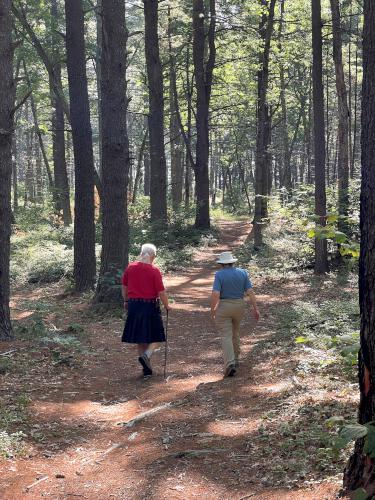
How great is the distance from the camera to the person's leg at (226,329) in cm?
845

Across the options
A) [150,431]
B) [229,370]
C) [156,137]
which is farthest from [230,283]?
[156,137]

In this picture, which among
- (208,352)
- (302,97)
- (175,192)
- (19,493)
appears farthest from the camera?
(302,97)

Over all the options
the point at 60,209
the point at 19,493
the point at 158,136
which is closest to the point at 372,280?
the point at 19,493

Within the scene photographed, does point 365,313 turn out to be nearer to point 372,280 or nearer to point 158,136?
point 372,280

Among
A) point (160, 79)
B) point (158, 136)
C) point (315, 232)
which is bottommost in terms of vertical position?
point (315, 232)

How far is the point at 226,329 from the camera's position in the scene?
28.2 ft

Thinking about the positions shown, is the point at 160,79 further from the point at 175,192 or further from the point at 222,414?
the point at 222,414

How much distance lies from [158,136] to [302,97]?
67.0 feet

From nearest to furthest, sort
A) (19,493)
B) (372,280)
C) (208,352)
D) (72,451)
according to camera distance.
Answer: (372,280) < (19,493) < (72,451) < (208,352)

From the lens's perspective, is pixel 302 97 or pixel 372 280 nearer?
pixel 372 280

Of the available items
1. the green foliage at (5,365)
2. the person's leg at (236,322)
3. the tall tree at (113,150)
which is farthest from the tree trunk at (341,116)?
Answer: the green foliage at (5,365)

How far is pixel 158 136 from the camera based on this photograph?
24094 mm

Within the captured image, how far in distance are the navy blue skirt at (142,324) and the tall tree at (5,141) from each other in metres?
2.22

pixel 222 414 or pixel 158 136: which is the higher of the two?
pixel 158 136
